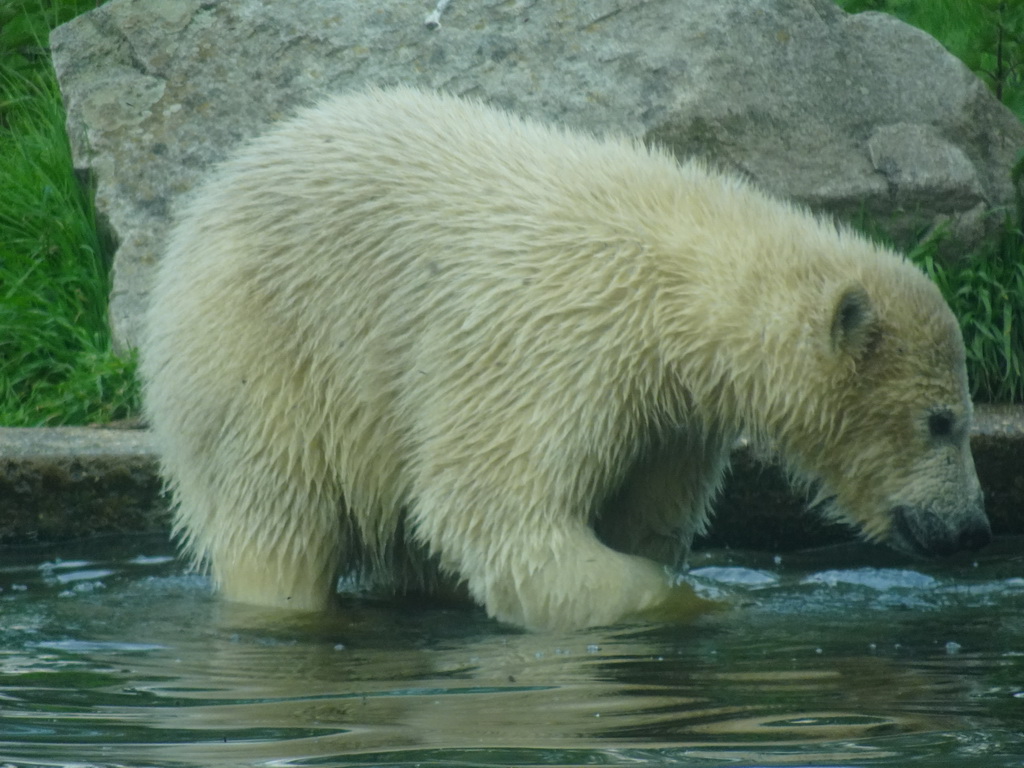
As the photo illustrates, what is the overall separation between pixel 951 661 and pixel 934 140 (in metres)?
Result: 3.48

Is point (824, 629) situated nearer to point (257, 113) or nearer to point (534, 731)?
point (534, 731)

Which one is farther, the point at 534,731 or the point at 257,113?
the point at 257,113

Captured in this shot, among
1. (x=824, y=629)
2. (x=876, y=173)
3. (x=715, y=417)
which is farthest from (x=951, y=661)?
(x=876, y=173)

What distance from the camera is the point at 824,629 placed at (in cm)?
428

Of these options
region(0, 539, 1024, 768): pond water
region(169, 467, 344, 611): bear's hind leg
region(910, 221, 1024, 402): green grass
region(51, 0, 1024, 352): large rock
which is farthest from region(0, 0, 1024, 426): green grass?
region(169, 467, 344, 611): bear's hind leg

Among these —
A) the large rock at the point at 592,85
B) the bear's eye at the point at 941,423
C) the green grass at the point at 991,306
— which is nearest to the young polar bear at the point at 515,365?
the bear's eye at the point at 941,423

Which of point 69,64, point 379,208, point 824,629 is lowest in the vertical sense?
point 824,629

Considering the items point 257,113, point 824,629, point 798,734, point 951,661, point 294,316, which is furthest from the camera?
point 257,113

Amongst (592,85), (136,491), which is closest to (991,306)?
(592,85)

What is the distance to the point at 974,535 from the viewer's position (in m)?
4.54

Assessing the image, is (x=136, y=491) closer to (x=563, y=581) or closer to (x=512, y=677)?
(x=563, y=581)

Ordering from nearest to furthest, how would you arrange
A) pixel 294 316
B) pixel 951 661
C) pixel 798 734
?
pixel 798 734
pixel 951 661
pixel 294 316

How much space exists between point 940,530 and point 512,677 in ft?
4.76

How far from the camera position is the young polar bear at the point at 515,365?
434cm
